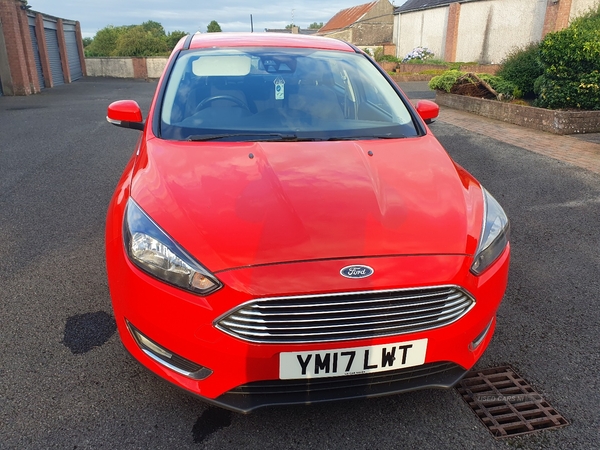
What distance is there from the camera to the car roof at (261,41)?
3.60m

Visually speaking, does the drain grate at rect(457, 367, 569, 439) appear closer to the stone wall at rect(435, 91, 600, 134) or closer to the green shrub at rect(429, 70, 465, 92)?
the stone wall at rect(435, 91, 600, 134)

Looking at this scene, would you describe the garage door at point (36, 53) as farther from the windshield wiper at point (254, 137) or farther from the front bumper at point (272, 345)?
the front bumper at point (272, 345)

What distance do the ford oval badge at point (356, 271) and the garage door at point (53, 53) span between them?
932 inches

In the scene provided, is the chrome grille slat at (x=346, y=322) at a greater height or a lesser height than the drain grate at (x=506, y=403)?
greater

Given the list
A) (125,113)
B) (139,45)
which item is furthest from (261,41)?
(139,45)

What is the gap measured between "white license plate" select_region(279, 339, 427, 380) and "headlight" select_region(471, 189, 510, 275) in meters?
0.43

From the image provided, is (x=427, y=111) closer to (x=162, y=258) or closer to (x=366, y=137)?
(x=366, y=137)

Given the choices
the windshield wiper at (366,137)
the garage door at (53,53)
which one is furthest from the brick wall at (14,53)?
the windshield wiper at (366,137)

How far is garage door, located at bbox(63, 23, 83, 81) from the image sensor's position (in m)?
25.8

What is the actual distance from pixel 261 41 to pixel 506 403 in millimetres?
2887

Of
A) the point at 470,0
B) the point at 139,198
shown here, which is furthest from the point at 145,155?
the point at 470,0

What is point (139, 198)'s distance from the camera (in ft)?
7.37

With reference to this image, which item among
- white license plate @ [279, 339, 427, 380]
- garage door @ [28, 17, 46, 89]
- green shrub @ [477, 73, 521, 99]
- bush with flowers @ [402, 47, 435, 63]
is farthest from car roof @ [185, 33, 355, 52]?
bush with flowers @ [402, 47, 435, 63]

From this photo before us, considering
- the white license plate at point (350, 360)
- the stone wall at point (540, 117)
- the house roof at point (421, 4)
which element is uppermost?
the house roof at point (421, 4)
